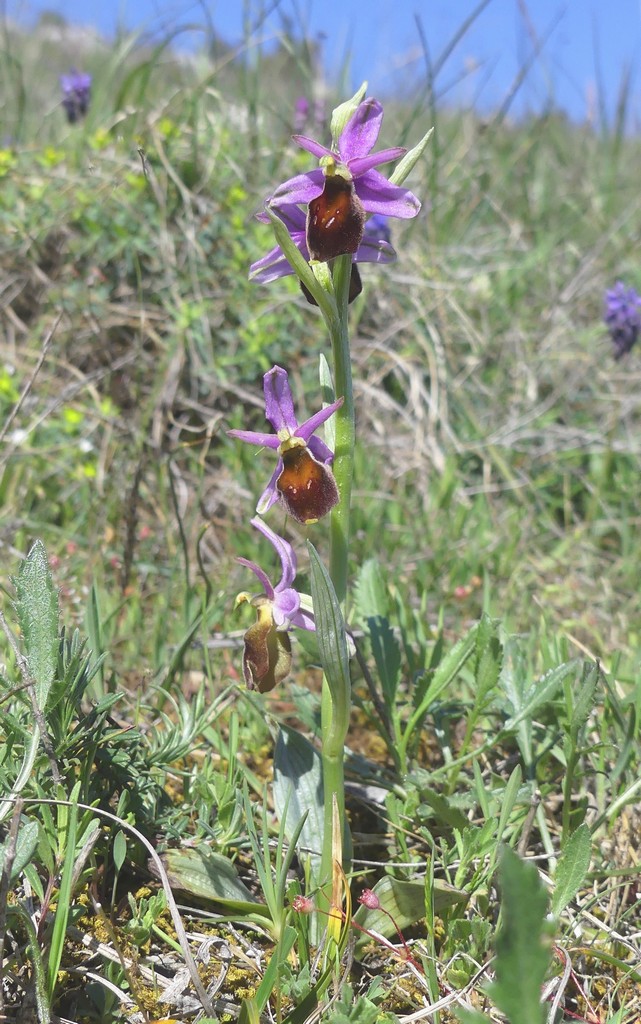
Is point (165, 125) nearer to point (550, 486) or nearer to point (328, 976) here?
point (550, 486)

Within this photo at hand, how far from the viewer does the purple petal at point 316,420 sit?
4.18ft

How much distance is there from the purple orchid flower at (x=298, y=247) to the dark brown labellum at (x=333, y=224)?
44 millimetres

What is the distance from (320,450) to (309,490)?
3.3 inches

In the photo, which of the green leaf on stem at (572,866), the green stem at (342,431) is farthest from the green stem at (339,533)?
the green leaf on stem at (572,866)

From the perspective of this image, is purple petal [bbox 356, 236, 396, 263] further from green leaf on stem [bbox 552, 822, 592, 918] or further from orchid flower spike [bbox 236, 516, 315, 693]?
green leaf on stem [bbox 552, 822, 592, 918]

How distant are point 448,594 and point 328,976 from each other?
1270mm

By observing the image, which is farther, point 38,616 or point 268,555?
point 268,555

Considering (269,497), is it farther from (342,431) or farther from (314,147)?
(314,147)

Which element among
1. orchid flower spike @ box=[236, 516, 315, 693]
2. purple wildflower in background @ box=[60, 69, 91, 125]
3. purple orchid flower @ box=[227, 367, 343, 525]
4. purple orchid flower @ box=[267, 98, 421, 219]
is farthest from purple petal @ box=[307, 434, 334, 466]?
purple wildflower in background @ box=[60, 69, 91, 125]

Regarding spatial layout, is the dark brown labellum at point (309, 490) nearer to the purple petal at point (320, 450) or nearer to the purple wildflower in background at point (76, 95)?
the purple petal at point (320, 450)

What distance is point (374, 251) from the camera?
1375mm

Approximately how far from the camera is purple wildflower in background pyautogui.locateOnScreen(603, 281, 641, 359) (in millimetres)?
3205

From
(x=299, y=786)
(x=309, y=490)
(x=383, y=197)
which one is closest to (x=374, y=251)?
(x=383, y=197)

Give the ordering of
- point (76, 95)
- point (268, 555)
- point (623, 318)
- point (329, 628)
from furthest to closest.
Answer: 1. point (76, 95)
2. point (623, 318)
3. point (268, 555)
4. point (329, 628)
